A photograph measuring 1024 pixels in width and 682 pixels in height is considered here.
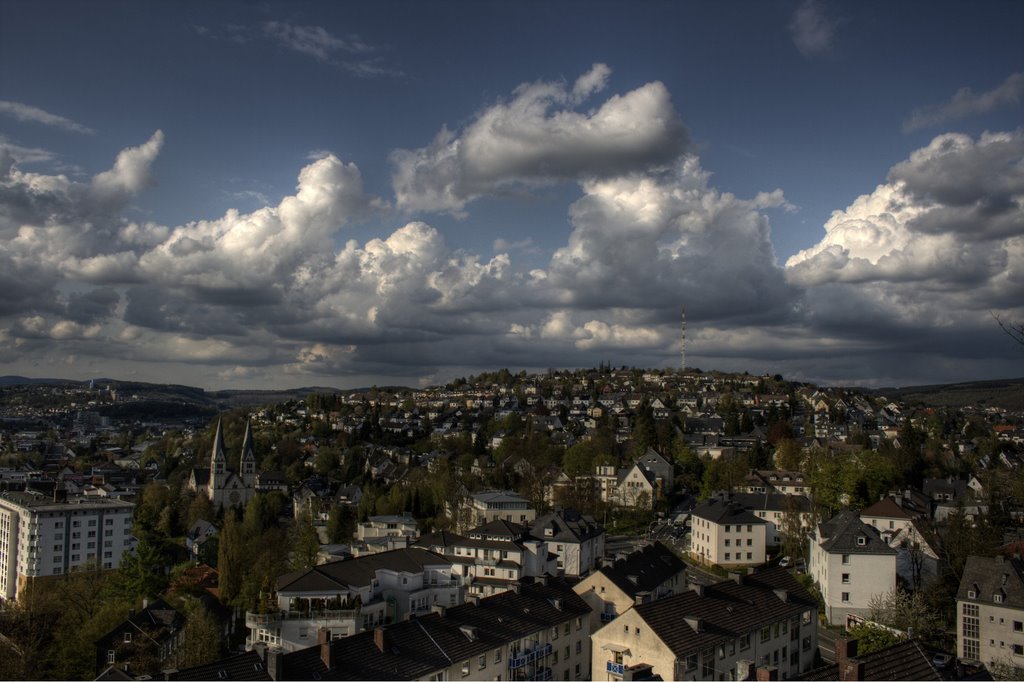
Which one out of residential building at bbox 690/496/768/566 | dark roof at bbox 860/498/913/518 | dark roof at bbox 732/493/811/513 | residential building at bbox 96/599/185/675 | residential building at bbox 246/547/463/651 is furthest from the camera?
dark roof at bbox 732/493/811/513

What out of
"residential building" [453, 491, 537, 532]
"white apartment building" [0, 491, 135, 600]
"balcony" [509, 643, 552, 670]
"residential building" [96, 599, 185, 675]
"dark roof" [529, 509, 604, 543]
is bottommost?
"white apartment building" [0, 491, 135, 600]

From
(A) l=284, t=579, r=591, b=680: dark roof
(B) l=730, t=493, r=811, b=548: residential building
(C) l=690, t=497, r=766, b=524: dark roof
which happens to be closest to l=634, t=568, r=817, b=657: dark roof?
(A) l=284, t=579, r=591, b=680: dark roof

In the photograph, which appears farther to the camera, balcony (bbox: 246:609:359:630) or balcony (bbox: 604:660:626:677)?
balcony (bbox: 246:609:359:630)

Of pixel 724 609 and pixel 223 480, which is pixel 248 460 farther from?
pixel 724 609

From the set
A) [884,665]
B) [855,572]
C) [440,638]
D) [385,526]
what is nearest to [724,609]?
[884,665]

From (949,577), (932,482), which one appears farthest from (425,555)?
(932,482)

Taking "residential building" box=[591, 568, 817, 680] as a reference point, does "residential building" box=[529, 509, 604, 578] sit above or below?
below

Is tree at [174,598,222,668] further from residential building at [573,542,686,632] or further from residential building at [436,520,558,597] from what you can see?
residential building at [573,542,686,632]
